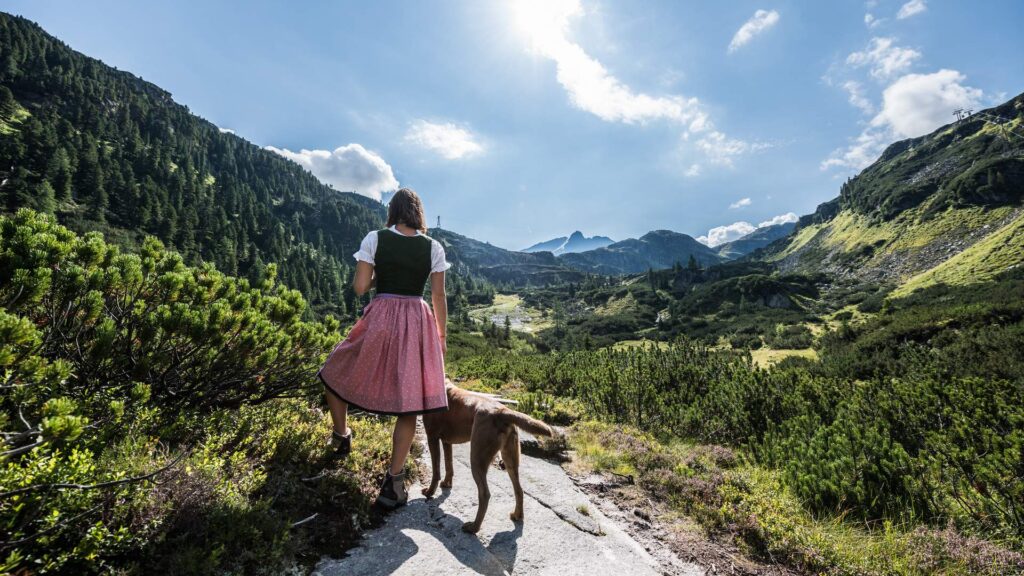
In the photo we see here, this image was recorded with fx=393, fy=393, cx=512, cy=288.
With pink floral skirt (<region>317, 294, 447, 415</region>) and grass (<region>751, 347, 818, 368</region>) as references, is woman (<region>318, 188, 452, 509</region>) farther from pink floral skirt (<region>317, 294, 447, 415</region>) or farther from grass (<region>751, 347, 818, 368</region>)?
grass (<region>751, 347, 818, 368</region>)

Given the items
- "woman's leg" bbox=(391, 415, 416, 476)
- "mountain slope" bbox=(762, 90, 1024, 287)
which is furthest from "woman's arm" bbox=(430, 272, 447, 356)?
"mountain slope" bbox=(762, 90, 1024, 287)

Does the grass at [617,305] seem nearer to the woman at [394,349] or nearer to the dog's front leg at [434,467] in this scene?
the dog's front leg at [434,467]

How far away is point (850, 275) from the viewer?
317ft

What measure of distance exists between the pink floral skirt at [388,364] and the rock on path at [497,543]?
994 millimetres

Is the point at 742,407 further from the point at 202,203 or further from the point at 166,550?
the point at 202,203

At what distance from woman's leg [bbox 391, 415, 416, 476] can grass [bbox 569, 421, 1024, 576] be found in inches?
120

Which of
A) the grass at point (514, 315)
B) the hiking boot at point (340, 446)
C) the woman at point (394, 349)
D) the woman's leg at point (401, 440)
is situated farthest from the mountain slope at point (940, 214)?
the hiking boot at point (340, 446)

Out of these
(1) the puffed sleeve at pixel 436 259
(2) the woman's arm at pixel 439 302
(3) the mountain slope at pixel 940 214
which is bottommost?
(2) the woman's arm at pixel 439 302

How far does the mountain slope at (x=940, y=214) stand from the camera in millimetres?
66250

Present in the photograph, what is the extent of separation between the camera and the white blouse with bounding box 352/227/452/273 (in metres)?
3.57

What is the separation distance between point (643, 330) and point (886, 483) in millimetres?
68085

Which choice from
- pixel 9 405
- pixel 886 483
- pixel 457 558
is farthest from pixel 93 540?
pixel 886 483

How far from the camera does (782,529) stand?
3861 millimetres

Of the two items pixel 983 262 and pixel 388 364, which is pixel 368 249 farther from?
pixel 983 262
